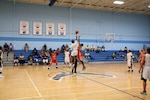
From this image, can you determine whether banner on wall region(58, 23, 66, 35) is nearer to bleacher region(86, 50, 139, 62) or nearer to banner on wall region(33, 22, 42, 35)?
banner on wall region(33, 22, 42, 35)

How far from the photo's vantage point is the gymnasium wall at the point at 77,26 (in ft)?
62.6

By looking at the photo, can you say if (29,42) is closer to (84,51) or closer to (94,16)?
(84,51)

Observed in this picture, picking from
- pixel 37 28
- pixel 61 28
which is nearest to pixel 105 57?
pixel 61 28

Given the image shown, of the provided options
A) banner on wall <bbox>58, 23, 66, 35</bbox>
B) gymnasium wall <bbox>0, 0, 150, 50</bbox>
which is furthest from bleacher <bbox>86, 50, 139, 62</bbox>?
banner on wall <bbox>58, 23, 66, 35</bbox>

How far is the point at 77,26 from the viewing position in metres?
21.8

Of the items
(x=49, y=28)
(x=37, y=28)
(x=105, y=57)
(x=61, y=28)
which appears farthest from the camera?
(x=105, y=57)

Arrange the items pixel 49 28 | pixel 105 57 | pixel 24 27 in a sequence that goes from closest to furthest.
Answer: pixel 24 27
pixel 49 28
pixel 105 57

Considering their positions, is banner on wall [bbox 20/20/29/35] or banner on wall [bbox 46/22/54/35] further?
banner on wall [bbox 46/22/54/35]

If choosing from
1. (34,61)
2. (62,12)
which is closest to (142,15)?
(62,12)

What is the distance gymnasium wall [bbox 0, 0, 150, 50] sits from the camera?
62.6 feet

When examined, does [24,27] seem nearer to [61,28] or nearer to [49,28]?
[49,28]

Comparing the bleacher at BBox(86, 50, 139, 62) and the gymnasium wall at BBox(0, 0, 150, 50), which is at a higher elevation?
the gymnasium wall at BBox(0, 0, 150, 50)

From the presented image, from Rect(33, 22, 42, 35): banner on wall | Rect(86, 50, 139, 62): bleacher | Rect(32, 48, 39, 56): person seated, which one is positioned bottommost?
Rect(86, 50, 139, 62): bleacher

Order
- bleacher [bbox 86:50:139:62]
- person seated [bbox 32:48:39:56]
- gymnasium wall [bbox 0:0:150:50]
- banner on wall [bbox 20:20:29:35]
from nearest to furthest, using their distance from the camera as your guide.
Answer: person seated [bbox 32:48:39:56]
gymnasium wall [bbox 0:0:150:50]
banner on wall [bbox 20:20:29:35]
bleacher [bbox 86:50:139:62]
